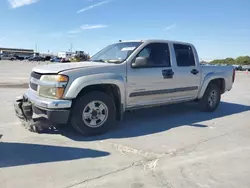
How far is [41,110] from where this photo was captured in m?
4.98

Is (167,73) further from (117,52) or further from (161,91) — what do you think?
(117,52)

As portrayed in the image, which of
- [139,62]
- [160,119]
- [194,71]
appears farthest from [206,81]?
[139,62]

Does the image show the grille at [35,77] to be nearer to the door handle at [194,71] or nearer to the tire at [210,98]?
the door handle at [194,71]

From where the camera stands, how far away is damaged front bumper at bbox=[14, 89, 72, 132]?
15.6 feet

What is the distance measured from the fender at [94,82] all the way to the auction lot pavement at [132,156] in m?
0.83

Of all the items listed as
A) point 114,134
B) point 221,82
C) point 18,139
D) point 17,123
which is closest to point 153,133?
point 114,134

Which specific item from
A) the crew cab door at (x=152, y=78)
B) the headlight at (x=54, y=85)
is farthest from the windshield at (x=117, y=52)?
the headlight at (x=54, y=85)

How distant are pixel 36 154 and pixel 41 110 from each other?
106cm

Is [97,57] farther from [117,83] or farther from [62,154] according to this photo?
[62,154]

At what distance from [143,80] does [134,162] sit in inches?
88.1

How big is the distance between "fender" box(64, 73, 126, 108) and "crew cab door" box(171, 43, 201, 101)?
1.64m

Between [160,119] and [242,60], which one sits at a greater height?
[242,60]

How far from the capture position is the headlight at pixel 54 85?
15.6ft

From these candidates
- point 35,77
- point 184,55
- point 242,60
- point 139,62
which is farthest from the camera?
point 242,60
